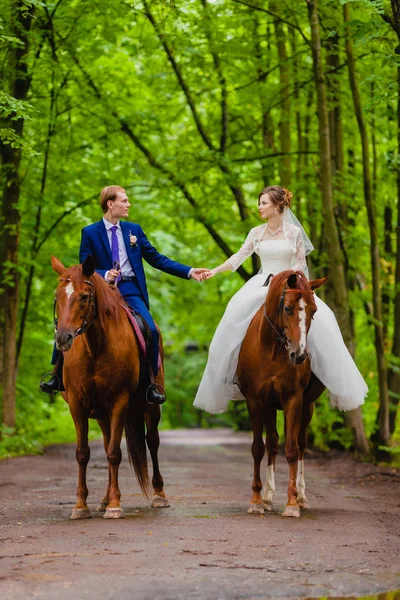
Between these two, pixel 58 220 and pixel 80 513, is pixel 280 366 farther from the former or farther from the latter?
pixel 58 220

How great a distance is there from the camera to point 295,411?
9.99m

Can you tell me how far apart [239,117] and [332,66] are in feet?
8.35

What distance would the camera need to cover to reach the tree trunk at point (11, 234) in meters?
18.1

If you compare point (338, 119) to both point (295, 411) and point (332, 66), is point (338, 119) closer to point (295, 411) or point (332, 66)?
point (332, 66)

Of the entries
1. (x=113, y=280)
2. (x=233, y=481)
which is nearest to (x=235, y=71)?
(x=233, y=481)

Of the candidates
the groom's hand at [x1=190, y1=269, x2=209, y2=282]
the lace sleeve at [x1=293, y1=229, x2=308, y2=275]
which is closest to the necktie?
the groom's hand at [x1=190, y1=269, x2=209, y2=282]

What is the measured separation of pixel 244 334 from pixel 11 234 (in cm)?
935

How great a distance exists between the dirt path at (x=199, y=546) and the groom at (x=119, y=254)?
153 centimetres

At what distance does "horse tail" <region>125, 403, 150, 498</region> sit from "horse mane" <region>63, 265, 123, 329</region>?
1360 mm

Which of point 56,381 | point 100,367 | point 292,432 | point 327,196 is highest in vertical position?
point 327,196

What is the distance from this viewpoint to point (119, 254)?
410 inches

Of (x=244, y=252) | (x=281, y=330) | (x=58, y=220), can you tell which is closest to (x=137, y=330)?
(x=281, y=330)

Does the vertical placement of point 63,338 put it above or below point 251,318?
below

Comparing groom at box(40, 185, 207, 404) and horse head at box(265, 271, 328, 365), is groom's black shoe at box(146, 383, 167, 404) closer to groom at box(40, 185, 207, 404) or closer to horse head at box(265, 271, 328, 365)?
groom at box(40, 185, 207, 404)
